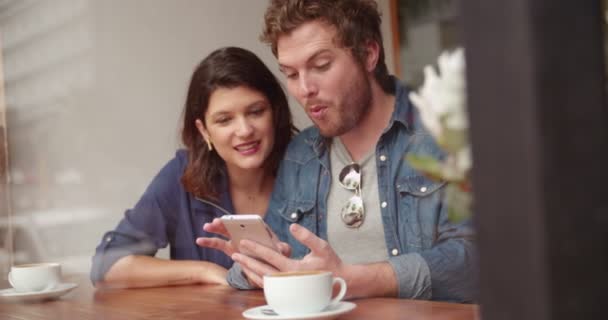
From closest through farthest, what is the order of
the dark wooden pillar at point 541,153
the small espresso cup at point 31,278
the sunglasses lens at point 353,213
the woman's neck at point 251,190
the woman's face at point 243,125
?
the dark wooden pillar at point 541,153 → the small espresso cup at point 31,278 → the sunglasses lens at point 353,213 → the woman's face at point 243,125 → the woman's neck at point 251,190

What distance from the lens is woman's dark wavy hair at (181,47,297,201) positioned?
193 cm

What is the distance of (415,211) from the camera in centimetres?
159

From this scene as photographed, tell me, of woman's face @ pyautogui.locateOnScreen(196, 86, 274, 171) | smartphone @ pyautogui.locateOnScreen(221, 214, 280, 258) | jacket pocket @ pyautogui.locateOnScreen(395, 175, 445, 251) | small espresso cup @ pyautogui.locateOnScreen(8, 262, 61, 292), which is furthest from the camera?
woman's face @ pyautogui.locateOnScreen(196, 86, 274, 171)

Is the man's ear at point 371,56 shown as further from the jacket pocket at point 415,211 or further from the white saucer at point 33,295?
the white saucer at point 33,295

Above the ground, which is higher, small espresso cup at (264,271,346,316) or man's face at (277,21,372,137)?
man's face at (277,21,372,137)

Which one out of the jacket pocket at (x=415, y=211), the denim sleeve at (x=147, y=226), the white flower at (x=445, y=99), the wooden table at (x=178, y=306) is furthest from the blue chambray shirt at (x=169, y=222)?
the white flower at (x=445, y=99)

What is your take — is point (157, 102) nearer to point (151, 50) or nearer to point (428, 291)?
point (151, 50)

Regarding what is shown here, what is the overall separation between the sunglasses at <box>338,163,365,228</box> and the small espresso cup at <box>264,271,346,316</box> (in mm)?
760

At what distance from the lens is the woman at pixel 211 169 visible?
6.31 ft

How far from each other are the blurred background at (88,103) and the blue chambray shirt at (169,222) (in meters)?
0.13

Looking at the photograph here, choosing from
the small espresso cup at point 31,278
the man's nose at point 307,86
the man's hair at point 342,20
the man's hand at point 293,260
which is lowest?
the small espresso cup at point 31,278

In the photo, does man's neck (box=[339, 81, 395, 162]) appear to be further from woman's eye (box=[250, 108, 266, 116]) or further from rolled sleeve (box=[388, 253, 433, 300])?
rolled sleeve (box=[388, 253, 433, 300])

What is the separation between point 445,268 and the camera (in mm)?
1280

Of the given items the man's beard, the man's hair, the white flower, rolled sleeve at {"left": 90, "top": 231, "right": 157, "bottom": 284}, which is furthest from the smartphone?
the white flower
